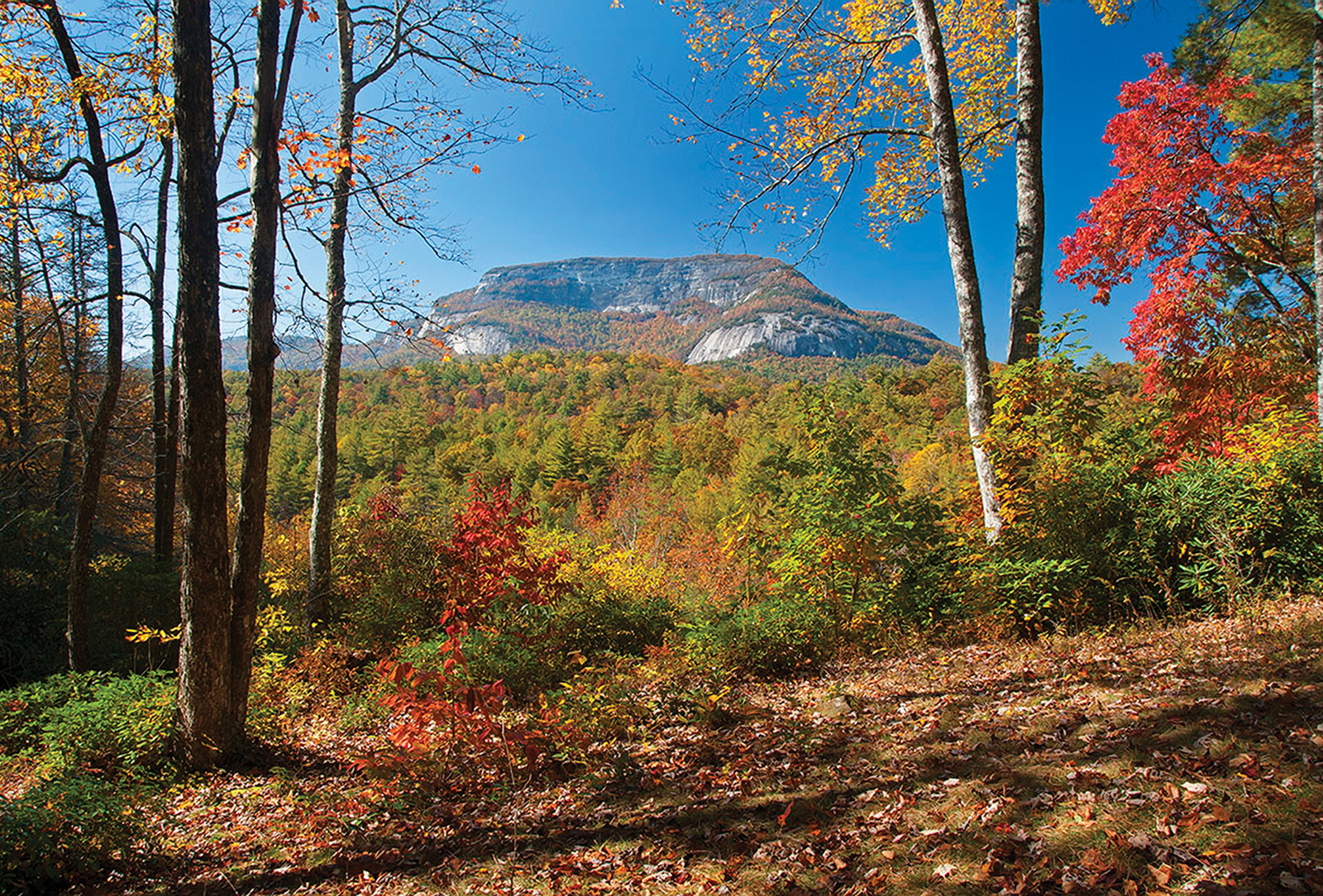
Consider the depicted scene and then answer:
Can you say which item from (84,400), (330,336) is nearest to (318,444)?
(330,336)

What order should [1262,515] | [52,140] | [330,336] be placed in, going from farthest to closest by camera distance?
1. [330,336]
2. [52,140]
3. [1262,515]

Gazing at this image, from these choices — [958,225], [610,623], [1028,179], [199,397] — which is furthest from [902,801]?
[1028,179]

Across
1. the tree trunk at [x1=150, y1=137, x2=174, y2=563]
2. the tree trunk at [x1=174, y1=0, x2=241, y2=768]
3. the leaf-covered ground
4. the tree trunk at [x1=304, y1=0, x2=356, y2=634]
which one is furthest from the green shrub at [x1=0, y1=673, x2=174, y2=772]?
the tree trunk at [x1=150, y1=137, x2=174, y2=563]

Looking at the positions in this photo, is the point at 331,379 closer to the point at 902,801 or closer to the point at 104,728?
the point at 104,728

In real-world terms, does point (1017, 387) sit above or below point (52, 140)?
below

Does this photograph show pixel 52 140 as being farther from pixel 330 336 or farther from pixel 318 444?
pixel 318 444

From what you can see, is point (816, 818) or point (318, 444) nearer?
point (816, 818)

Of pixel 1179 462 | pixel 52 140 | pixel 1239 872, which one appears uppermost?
pixel 52 140

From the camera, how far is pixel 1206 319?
8.36 metres

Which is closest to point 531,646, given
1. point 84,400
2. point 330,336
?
point 330,336

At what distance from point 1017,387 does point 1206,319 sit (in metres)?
5.28

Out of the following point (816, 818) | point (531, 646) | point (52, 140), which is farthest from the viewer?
point (52, 140)

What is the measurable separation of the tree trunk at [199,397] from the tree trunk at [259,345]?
0.62 feet

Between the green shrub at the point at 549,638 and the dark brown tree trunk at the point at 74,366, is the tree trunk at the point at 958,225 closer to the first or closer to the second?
the green shrub at the point at 549,638
